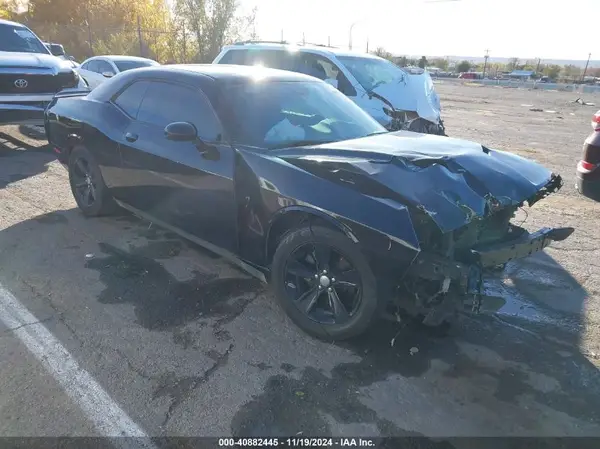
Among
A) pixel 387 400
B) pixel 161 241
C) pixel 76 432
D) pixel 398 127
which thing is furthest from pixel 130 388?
pixel 398 127

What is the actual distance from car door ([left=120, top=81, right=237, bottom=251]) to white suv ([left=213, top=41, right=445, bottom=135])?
451 centimetres

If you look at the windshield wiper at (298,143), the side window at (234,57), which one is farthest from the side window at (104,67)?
the windshield wiper at (298,143)

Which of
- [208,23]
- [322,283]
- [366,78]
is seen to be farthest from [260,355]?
[208,23]

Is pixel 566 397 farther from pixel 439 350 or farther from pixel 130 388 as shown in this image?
pixel 130 388

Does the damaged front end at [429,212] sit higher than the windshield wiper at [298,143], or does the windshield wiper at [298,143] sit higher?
the windshield wiper at [298,143]

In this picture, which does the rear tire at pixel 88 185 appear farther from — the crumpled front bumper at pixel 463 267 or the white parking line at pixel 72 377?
the crumpled front bumper at pixel 463 267

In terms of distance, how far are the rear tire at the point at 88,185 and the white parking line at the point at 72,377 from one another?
162cm

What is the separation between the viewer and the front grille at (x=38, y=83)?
7496mm

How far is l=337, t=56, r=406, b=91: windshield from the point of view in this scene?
332 inches

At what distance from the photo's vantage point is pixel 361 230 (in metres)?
2.68

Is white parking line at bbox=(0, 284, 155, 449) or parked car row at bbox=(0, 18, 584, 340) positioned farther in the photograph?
parked car row at bbox=(0, 18, 584, 340)

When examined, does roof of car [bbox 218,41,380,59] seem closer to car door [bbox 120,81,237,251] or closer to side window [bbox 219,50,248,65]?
side window [bbox 219,50,248,65]

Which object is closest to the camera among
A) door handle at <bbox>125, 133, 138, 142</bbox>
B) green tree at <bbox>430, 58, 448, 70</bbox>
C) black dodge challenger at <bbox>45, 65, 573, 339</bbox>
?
black dodge challenger at <bbox>45, 65, 573, 339</bbox>

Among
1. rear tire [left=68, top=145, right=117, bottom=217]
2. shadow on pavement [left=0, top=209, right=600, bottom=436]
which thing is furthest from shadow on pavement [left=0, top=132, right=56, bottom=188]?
shadow on pavement [left=0, top=209, right=600, bottom=436]
